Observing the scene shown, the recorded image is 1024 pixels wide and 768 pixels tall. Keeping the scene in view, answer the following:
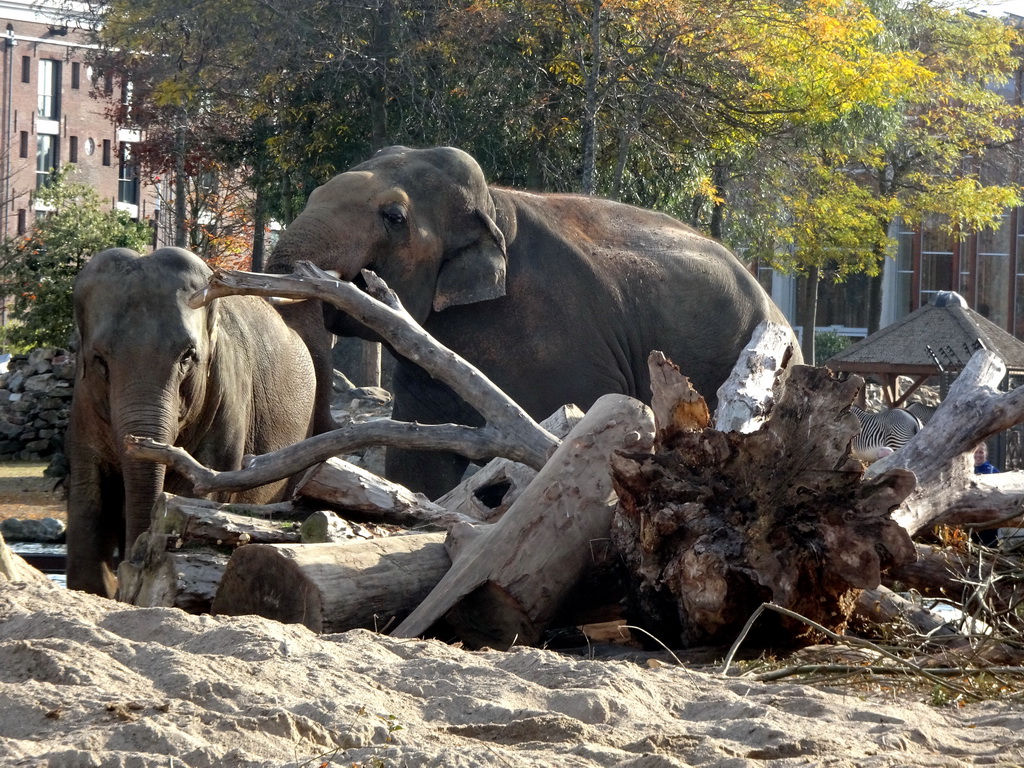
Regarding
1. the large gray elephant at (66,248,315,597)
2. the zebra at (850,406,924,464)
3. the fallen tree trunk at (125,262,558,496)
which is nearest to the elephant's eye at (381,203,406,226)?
the large gray elephant at (66,248,315,597)

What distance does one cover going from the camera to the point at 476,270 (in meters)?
8.91

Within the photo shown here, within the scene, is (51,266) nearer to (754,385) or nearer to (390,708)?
(754,385)

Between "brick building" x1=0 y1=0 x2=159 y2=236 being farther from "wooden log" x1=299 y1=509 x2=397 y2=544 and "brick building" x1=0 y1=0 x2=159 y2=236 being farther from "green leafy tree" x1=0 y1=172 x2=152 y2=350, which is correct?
"wooden log" x1=299 y1=509 x2=397 y2=544

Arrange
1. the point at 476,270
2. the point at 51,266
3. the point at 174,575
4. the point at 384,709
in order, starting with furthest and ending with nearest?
the point at 51,266
the point at 476,270
the point at 174,575
the point at 384,709

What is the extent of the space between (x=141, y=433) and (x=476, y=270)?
2966 mm

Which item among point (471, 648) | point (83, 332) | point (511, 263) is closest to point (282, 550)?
point (471, 648)

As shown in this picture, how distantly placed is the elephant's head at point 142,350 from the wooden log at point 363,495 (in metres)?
0.85

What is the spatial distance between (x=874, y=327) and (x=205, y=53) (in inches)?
633

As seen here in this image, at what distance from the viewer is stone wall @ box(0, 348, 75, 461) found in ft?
65.5

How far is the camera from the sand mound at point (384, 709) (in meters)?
3.25

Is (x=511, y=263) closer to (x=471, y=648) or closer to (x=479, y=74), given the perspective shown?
(x=471, y=648)

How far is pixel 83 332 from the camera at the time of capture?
6.90 meters

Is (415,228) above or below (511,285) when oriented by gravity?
above

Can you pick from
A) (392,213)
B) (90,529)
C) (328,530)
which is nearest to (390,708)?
(328,530)
